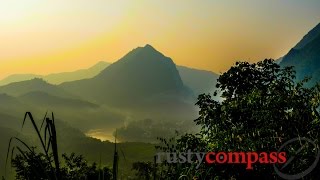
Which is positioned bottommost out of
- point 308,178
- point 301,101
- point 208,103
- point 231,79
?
point 308,178

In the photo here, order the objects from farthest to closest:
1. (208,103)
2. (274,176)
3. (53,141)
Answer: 1. (208,103)
2. (274,176)
3. (53,141)

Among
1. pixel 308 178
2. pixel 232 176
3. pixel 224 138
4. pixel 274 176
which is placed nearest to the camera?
pixel 308 178

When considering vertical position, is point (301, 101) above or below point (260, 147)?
above

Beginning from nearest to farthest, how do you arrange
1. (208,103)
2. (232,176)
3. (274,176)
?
(274,176) < (232,176) < (208,103)

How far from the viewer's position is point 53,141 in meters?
1.94

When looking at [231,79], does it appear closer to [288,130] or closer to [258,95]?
[258,95]

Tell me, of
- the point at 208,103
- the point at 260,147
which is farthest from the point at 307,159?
the point at 208,103

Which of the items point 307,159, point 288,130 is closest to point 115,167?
point 307,159

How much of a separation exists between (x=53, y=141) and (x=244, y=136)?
1260 cm

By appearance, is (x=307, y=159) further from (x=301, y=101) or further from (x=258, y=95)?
(x=258, y=95)

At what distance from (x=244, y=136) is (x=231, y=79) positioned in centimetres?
1824

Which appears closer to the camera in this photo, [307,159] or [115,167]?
[115,167]

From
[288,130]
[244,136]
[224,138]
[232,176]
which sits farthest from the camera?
[224,138]

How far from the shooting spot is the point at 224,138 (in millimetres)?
16328
